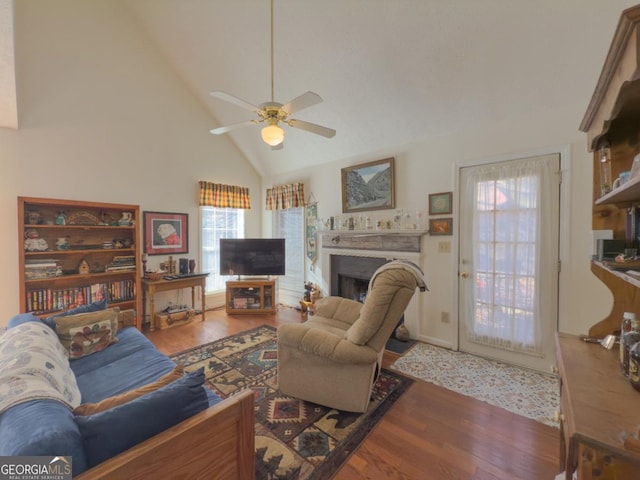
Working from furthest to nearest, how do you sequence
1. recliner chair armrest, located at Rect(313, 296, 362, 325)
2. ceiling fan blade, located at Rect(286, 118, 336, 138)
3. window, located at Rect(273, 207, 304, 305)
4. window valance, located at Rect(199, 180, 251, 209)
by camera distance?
window, located at Rect(273, 207, 304, 305)
window valance, located at Rect(199, 180, 251, 209)
recliner chair armrest, located at Rect(313, 296, 362, 325)
ceiling fan blade, located at Rect(286, 118, 336, 138)

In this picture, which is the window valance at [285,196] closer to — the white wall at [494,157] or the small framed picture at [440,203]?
the white wall at [494,157]

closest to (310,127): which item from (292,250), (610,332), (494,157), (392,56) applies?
(392,56)

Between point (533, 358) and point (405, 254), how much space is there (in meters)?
1.61

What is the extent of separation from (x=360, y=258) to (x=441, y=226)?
1.20 m

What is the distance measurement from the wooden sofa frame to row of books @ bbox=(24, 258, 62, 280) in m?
3.33

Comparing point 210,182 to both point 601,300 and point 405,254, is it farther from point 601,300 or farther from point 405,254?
point 601,300

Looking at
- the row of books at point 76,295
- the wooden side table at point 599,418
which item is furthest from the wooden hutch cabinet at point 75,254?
the wooden side table at point 599,418

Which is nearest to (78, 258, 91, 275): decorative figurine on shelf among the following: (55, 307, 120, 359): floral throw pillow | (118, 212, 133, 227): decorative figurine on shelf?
(118, 212, 133, 227): decorative figurine on shelf

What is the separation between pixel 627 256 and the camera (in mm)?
1286

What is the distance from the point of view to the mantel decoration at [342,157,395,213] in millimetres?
3615

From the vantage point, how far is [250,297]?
4633 millimetres

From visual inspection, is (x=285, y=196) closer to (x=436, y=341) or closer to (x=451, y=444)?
(x=436, y=341)

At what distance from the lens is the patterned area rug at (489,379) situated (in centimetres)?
215

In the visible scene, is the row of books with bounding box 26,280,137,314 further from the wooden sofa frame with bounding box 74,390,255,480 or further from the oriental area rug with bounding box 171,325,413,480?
the wooden sofa frame with bounding box 74,390,255,480
